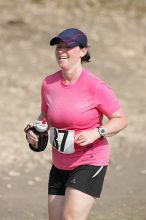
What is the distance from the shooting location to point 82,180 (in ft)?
16.8

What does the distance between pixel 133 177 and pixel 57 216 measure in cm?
443

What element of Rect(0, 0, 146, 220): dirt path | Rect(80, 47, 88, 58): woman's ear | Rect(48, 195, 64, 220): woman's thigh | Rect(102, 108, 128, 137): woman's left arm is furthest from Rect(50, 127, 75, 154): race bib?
Rect(0, 0, 146, 220): dirt path

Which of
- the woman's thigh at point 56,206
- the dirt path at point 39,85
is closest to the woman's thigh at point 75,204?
the woman's thigh at point 56,206

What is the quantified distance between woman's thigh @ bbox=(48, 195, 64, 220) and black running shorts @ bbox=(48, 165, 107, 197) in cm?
4

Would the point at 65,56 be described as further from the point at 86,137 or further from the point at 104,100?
the point at 86,137

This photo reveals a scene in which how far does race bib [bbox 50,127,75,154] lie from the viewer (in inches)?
199

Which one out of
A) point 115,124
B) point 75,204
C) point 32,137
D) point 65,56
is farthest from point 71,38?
point 75,204

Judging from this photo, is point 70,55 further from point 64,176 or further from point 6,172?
point 6,172

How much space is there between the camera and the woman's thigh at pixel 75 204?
5.01 m

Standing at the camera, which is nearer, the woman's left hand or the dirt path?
the woman's left hand

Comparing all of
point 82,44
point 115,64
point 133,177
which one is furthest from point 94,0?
point 82,44

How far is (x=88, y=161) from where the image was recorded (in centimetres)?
514

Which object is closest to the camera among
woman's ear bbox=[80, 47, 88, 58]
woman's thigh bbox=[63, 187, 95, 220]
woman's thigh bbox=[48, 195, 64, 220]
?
woman's thigh bbox=[63, 187, 95, 220]

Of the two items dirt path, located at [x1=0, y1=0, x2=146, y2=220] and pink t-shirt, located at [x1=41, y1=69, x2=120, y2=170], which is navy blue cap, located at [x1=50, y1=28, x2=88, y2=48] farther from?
dirt path, located at [x1=0, y1=0, x2=146, y2=220]
